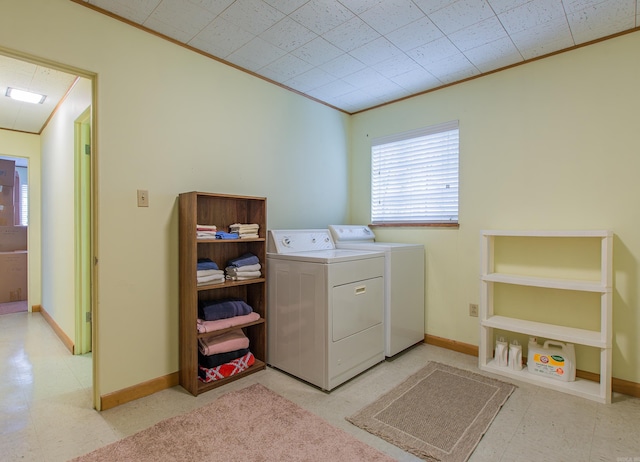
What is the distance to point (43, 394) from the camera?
2244 mm

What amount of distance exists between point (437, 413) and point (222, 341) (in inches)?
58.9

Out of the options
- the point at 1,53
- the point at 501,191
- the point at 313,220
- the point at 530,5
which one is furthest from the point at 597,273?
the point at 1,53

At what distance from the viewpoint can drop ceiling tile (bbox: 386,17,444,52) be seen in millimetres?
2164

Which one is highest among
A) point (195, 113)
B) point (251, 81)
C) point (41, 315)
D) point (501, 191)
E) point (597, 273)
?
point (251, 81)

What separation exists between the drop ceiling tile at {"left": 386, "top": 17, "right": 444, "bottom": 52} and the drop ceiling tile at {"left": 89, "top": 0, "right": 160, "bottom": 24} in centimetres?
151

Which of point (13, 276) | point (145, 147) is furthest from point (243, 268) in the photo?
point (13, 276)

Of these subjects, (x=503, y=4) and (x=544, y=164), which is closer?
(x=503, y=4)

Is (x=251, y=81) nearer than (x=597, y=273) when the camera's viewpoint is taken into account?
No

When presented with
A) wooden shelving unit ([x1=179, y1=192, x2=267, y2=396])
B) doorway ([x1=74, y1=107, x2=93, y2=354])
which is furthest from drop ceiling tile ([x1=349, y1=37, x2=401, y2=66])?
doorway ([x1=74, y1=107, x2=93, y2=354])

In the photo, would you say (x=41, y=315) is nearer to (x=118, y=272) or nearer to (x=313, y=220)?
(x=118, y=272)

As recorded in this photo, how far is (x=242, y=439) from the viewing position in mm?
1769

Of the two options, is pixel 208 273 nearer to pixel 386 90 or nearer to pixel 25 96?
pixel 386 90

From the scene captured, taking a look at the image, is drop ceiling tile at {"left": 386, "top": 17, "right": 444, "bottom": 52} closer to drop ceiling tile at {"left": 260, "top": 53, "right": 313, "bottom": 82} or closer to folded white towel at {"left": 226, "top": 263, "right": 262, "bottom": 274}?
drop ceiling tile at {"left": 260, "top": 53, "right": 313, "bottom": 82}

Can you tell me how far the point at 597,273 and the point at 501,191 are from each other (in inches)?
34.5
